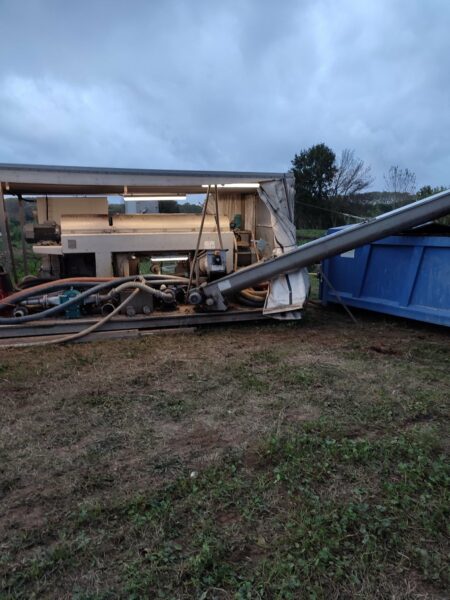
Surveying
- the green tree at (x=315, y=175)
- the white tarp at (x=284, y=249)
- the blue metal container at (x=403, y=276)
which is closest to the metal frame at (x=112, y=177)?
the white tarp at (x=284, y=249)

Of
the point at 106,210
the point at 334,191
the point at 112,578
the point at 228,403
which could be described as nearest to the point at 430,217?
the point at 228,403

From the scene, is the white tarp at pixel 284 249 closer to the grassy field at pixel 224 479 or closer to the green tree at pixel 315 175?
the grassy field at pixel 224 479

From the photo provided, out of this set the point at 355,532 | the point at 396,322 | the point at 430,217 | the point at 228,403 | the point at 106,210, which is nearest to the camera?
the point at 355,532

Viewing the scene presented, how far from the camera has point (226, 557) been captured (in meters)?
2.00

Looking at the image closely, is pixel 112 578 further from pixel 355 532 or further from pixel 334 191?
pixel 334 191

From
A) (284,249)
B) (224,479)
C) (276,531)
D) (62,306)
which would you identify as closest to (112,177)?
(62,306)

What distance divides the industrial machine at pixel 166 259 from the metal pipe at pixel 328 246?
13 millimetres

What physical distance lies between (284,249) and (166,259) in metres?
1.88

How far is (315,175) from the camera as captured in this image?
24688 mm

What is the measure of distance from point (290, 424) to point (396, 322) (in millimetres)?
4120

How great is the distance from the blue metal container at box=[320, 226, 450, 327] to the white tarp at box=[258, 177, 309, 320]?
0.67 metres

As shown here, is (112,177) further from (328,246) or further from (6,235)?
(328,246)

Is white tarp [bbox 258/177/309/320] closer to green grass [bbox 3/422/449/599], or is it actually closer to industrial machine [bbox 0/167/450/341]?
industrial machine [bbox 0/167/450/341]

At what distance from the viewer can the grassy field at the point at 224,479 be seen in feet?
6.23
